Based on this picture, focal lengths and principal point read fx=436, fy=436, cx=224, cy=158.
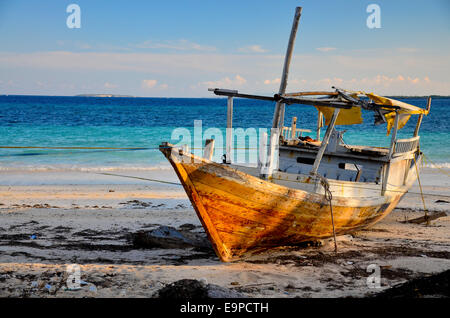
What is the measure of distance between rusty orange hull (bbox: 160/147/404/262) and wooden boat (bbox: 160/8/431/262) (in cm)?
2

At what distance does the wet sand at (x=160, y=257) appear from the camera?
21.0 ft

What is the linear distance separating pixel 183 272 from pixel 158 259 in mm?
997

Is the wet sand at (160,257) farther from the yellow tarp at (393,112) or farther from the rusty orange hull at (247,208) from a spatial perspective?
the yellow tarp at (393,112)

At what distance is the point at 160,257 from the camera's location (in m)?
8.12

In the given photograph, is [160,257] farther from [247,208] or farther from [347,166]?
[347,166]

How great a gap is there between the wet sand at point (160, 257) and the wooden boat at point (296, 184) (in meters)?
0.53

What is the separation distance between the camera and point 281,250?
865 cm

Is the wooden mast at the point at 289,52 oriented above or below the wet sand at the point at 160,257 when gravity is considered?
above

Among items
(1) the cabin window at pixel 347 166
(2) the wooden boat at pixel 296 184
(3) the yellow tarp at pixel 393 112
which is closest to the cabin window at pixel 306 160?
(2) the wooden boat at pixel 296 184

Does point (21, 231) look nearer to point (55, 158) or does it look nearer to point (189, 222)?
point (189, 222)

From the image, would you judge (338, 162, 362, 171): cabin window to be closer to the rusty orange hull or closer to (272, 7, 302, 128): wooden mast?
the rusty orange hull

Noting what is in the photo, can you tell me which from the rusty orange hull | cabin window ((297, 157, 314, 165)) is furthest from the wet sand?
cabin window ((297, 157, 314, 165))
